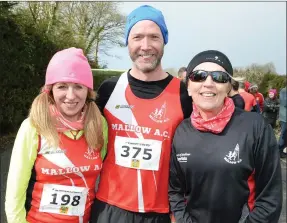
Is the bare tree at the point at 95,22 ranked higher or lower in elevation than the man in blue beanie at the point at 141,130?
higher

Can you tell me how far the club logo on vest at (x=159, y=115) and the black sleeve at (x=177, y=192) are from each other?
0.23 m

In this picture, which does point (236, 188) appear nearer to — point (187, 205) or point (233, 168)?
point (233, 168)

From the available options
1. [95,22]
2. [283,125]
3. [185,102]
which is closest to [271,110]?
[283,125]

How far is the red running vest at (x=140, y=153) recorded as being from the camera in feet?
7.57

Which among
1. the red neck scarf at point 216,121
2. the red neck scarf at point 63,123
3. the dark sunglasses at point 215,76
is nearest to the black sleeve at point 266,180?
the red neck scarf at point 216,121

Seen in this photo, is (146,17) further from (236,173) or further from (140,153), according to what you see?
(236,173)

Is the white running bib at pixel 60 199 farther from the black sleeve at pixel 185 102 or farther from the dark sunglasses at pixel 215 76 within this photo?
the dark sunglasses at pixel 215 76

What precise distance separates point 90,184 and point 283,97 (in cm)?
771

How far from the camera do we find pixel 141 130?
235 centimetres

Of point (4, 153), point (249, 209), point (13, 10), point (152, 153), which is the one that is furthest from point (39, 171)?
point (13, 10)

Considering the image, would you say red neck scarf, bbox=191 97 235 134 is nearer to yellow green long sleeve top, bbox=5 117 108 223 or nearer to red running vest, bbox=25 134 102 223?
red running vest, bbox=25 134 102 223

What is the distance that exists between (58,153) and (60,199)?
0.28 metres

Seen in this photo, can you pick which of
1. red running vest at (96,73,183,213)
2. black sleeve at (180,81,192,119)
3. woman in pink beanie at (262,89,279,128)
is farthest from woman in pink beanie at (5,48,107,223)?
woman in pink beanie at (262,89,279,128)

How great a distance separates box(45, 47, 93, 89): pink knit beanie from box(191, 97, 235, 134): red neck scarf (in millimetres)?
725
